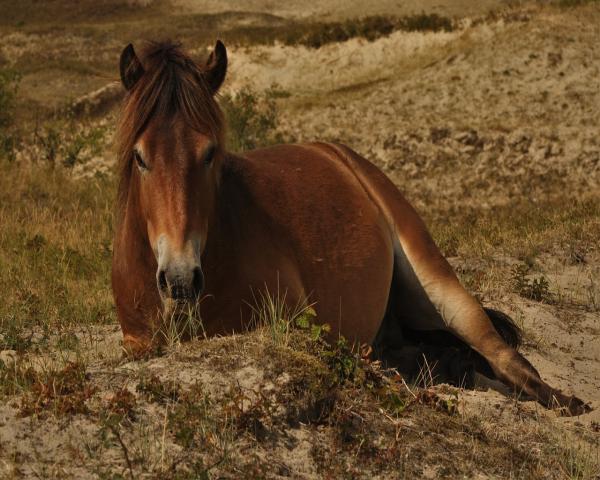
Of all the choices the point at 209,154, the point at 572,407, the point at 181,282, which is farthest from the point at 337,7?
the point at 181,282

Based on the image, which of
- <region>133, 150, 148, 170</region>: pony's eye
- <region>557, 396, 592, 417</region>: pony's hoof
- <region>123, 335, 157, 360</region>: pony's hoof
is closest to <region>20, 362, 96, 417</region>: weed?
<region>123, 335, 157, 360</region>: pony's hoof

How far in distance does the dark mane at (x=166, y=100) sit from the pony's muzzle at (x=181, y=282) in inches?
34.2

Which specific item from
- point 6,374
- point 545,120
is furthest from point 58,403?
point 545,120

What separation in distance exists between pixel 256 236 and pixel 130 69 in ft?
3.82

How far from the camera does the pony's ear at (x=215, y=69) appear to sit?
17.5 feet

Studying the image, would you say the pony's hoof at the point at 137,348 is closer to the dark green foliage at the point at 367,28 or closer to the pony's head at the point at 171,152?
the pony's head at the point at 171,152

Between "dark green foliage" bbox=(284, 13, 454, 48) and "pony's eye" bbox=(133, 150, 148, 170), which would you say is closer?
"pony's eye" bbox=(133, 150, 148, 170)

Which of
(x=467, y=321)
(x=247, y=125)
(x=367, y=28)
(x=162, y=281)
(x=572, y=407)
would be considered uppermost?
(x=162, y=281)

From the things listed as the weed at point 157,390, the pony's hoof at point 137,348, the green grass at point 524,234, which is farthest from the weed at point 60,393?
the green grass at point 524,234

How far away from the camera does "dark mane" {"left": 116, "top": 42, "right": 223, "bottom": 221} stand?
16.3 feet

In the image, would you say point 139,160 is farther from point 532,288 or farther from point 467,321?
point 532,288

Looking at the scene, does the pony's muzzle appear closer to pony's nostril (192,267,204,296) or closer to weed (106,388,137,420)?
pony's nostril (192,267,204,296)

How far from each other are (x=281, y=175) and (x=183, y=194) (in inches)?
68.6

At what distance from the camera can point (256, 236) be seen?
5605 millimetres
